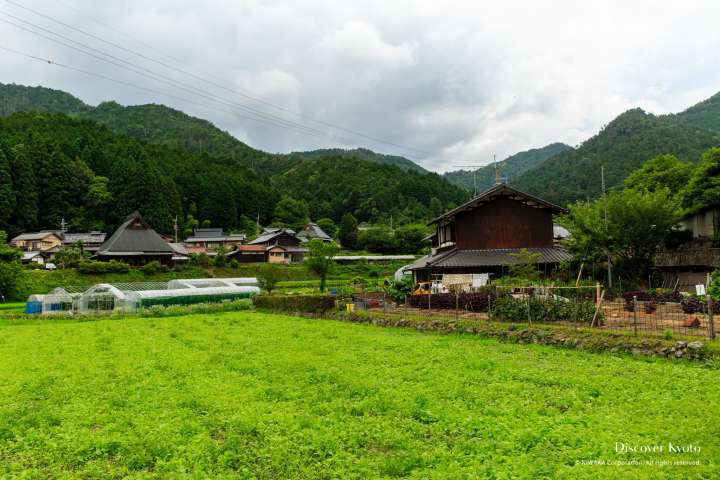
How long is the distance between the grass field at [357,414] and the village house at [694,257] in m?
17.8

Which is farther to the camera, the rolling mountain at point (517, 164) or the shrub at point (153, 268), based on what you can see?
the rolling mountain at point (517, 164)

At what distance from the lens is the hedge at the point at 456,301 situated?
19234 millimetres

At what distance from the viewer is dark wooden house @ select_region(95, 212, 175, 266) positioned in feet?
162

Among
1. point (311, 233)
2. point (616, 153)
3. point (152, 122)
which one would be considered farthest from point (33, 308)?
point (152, 122)

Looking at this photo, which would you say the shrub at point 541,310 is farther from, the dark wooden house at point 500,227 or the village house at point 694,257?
the village house at point 694,257

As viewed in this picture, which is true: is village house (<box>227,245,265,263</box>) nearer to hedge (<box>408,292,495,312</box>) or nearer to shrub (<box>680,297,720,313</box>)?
hedge (<box>408,292,495,312</box>)

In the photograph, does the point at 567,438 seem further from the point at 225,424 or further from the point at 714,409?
the point at 225,424

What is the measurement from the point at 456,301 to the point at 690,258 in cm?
1626

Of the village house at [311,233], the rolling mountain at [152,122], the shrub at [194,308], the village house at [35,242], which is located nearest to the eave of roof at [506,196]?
the shrub at [194,308]

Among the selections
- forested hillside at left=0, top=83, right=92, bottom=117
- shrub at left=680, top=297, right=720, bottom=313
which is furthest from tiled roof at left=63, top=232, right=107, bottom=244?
forested hillside at left=0, top=83, right=92, bottom=117

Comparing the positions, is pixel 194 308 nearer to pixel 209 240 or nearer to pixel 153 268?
pixel 153 268

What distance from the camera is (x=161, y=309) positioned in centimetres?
2900

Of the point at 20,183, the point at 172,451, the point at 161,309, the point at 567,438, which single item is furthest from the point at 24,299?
the point at 567,438

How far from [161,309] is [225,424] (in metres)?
24.3
